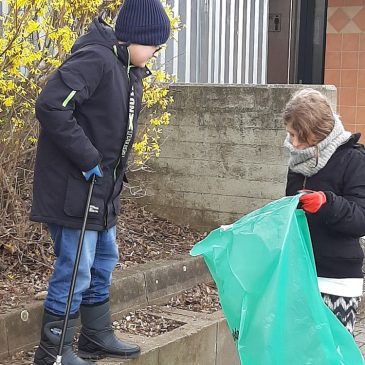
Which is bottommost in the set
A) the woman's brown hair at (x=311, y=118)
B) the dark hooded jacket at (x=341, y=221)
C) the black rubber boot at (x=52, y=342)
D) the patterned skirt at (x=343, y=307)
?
the black rubber boot at (x=52, y=342)

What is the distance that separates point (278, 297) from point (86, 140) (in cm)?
120

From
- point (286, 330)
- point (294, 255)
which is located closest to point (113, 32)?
point (294, 255)

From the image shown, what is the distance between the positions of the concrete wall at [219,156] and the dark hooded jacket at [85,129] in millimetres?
2694

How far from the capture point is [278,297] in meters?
3.42

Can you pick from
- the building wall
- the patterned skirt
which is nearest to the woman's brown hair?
the patterned skirt

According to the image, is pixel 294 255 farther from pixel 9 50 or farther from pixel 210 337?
pixel 9 50

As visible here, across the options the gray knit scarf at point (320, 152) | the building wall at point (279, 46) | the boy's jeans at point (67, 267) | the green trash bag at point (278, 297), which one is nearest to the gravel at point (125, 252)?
the boy's jeans at point (67, 267)

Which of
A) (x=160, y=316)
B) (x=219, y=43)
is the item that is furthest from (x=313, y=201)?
(x=219, y=43)

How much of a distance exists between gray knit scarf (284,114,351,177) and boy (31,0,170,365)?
0.92 metres

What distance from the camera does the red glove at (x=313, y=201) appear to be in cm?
350

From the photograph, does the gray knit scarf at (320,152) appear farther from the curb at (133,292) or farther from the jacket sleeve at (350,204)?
the curb at (133,292)

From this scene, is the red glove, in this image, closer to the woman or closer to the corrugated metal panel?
the woman

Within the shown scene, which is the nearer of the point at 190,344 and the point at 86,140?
the point at 86,140

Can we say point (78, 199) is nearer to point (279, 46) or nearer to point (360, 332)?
point (360, 332)
